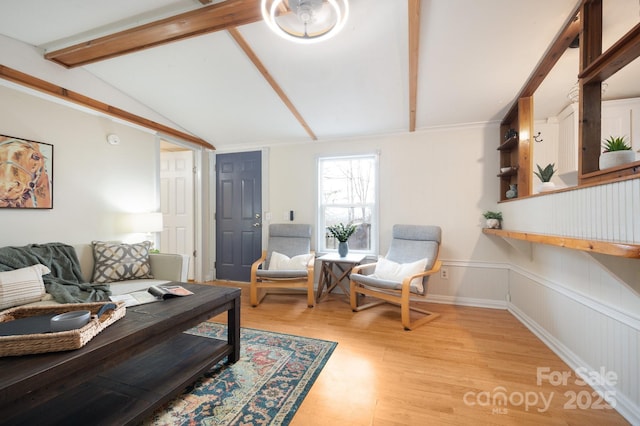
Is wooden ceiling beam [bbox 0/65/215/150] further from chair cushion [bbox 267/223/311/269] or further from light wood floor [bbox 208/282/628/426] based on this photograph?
light wood floor [bbox 208/282/628/426]

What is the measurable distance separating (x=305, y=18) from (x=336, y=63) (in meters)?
0.69

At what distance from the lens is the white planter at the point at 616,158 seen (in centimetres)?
135

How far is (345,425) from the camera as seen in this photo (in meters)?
1.39

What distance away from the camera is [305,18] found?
5.84ft

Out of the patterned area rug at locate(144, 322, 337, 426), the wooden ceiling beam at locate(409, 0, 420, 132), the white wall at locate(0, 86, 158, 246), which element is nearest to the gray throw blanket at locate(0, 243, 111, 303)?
the white wall at locate(0, 86, 158, 246)

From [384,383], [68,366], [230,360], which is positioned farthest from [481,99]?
[68,366]

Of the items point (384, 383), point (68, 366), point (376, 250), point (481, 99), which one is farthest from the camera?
point (376, 250)

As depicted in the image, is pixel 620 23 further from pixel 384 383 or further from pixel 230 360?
pixel 230 360

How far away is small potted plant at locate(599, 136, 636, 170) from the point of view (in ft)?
4.45

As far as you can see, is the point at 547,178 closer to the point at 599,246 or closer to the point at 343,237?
the point at 599,246

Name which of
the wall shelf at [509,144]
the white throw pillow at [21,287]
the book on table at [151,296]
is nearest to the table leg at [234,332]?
the book on table at [151,296]

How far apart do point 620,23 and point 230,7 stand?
8.58 feet

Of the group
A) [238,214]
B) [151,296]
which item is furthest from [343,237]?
A: [151,296]

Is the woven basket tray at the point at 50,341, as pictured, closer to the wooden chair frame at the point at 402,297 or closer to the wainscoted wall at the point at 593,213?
the wooden chair frame at the point at 402,297
